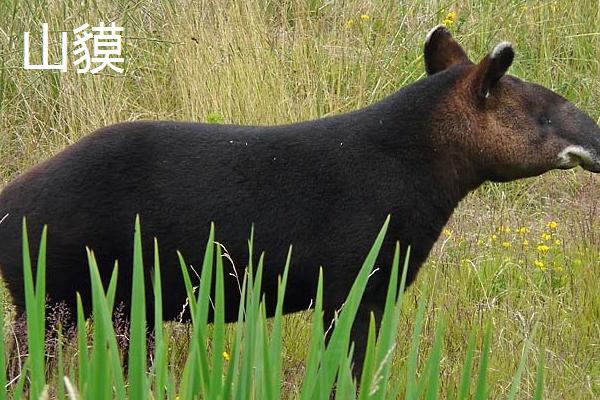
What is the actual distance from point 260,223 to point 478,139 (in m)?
1.01

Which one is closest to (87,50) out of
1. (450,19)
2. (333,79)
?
(333,79)

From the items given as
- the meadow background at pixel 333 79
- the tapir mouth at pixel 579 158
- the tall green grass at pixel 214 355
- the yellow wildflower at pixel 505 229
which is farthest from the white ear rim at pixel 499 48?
the tall green grass at pixel 214 355

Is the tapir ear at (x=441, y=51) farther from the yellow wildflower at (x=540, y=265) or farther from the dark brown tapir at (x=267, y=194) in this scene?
the yellow wildflower at (x=540, y=265)

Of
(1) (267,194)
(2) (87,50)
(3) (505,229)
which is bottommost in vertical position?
(3) (505,229)

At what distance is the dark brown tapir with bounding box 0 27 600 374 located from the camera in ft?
14.9

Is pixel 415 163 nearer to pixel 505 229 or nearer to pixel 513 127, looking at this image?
pixel 513 127

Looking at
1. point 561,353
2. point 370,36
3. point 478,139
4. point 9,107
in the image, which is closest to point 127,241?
point 478,139

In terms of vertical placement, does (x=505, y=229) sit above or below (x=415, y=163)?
below

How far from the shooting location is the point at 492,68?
4852mm

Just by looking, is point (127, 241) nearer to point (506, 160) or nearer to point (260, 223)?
point (260, 223)

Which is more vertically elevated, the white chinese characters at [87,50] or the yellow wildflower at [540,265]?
the white chinese characters at [87,50]

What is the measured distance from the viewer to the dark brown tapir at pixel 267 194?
453cm

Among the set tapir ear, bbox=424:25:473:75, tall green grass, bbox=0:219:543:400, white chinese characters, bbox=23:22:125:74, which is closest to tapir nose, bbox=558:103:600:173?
tapir ear, bbox=424:25:473:75

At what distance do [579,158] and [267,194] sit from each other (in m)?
1.36
